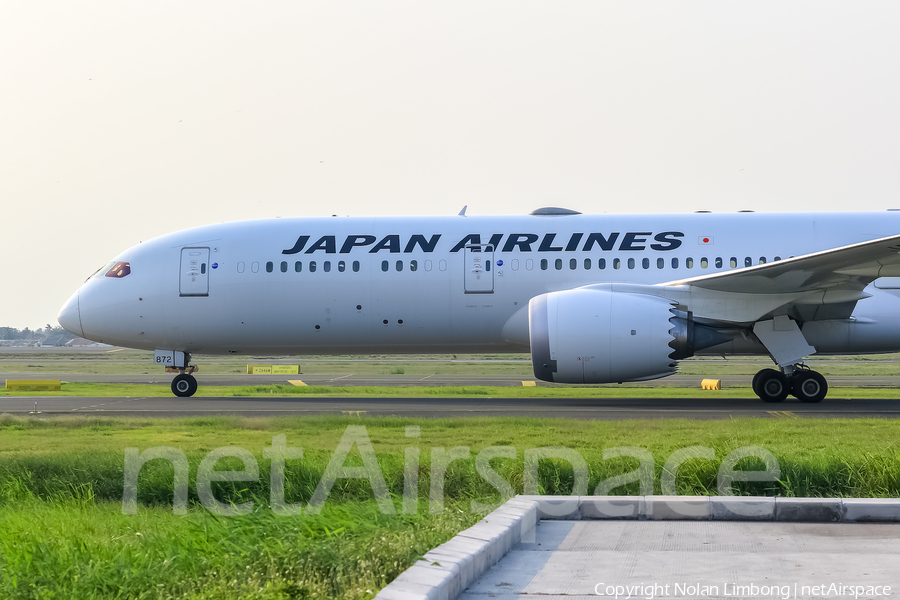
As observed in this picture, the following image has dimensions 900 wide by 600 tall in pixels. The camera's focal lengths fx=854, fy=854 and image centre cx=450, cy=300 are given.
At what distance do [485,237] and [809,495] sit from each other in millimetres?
12303

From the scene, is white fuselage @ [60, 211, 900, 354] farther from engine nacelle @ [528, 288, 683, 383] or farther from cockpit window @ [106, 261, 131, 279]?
engine nacelle @ [528, 288, 683, 383]

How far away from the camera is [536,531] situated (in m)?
5.38

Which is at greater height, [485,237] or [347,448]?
[485,237]

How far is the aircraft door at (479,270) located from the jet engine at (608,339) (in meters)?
2.37

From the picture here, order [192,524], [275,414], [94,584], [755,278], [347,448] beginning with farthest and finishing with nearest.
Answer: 1. [755,278]
2. [275,414]
3. [347,448]
4. [192,524]
5. [94,584]

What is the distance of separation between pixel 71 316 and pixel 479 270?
9.66 meters

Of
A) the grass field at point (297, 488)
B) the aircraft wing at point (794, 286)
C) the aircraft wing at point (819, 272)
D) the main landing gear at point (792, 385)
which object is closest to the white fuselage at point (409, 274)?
the main landing gear at point (792, 385)

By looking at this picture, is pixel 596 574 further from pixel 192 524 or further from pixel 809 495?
pixel 809 495

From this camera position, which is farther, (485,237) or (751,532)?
(485,237)

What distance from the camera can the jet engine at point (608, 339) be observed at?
601 inches

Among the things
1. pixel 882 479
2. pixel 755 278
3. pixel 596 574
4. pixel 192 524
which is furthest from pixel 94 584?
pixel 755 278

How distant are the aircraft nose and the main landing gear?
15.0 m

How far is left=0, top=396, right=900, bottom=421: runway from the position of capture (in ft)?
44.5

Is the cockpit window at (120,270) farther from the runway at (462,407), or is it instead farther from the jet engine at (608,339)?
the jet engine at (608,339)
